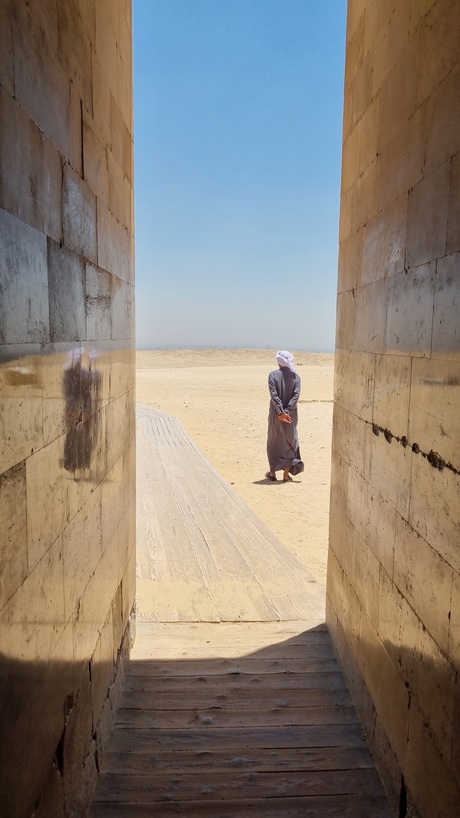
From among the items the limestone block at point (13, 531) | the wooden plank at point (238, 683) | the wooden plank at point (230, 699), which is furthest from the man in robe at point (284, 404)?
the limestone block at point (13, 531)

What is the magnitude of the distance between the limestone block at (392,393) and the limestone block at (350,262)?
0.72 metres

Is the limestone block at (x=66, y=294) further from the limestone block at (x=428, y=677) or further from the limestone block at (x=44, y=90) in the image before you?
the limestone block at (x=428, y=677)

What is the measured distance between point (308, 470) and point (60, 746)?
891 cm

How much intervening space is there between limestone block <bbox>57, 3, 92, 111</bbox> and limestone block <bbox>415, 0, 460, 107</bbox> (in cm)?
138

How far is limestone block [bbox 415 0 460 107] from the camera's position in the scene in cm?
196

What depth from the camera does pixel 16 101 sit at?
148 centimetres

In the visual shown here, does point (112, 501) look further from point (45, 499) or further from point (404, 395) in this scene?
point (404, 395)

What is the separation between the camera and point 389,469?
265 centimetres

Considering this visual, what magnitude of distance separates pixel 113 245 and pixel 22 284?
5.08ft

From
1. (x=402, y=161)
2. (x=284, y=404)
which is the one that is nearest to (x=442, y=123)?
(x=402, y=161)

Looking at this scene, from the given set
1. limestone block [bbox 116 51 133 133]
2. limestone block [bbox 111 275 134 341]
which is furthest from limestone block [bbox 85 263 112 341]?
limestone block [bbox 116 51 133 133]

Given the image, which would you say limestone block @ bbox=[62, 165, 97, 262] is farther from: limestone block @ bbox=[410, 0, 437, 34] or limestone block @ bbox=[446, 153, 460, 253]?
limestone block @ bbox=[410, 0, 437, 34]

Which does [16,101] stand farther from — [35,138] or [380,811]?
[380,811]

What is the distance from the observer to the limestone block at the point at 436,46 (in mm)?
1962
